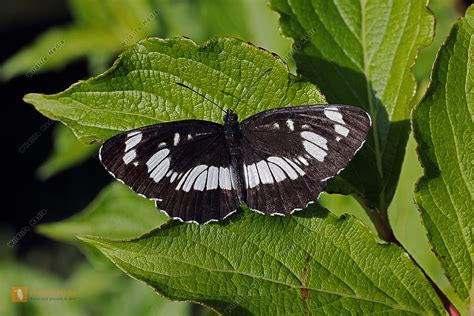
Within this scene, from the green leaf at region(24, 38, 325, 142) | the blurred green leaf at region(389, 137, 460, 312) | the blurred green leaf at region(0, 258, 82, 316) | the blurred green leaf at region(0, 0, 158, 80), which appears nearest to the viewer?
the green leaf at region(24, 38, 325, 142)

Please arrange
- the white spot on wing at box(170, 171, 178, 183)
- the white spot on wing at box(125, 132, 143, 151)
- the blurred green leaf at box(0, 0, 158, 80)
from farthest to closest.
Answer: the blurred green leaf at box(0, 0, 158, 80)
the white spot on wing at box(170, 171, 178, 183)
the white spot on wing at box(125, 132, 143, 151)

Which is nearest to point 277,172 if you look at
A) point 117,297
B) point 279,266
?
point 279,266

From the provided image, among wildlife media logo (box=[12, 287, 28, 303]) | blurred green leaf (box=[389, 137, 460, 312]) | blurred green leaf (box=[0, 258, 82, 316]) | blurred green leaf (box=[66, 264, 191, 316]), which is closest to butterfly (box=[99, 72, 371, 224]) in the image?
blurred green leaf (box=[389, 137, 460, 312])

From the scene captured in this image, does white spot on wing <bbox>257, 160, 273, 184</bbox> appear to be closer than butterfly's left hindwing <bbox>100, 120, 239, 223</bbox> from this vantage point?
No

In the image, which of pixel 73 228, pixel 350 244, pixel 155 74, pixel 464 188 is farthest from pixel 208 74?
pixel 73 228

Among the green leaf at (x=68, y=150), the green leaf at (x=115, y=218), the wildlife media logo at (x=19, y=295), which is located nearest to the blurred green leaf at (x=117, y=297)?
the wildlife media logo at (x=19, y=295)

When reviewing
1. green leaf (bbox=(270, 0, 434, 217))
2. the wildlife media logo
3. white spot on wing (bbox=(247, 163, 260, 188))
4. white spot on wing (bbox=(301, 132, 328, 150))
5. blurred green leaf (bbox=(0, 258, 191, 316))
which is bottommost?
the wildlife media logo

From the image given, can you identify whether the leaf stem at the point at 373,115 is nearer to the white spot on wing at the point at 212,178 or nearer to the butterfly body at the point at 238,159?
the butterfly body at the point at 238,159

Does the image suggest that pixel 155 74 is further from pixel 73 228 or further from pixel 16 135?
pixel 16 135

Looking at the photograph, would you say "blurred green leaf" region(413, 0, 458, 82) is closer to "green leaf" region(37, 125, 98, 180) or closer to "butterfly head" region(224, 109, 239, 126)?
"butterfly head" region(224, 109, 239, 126)
